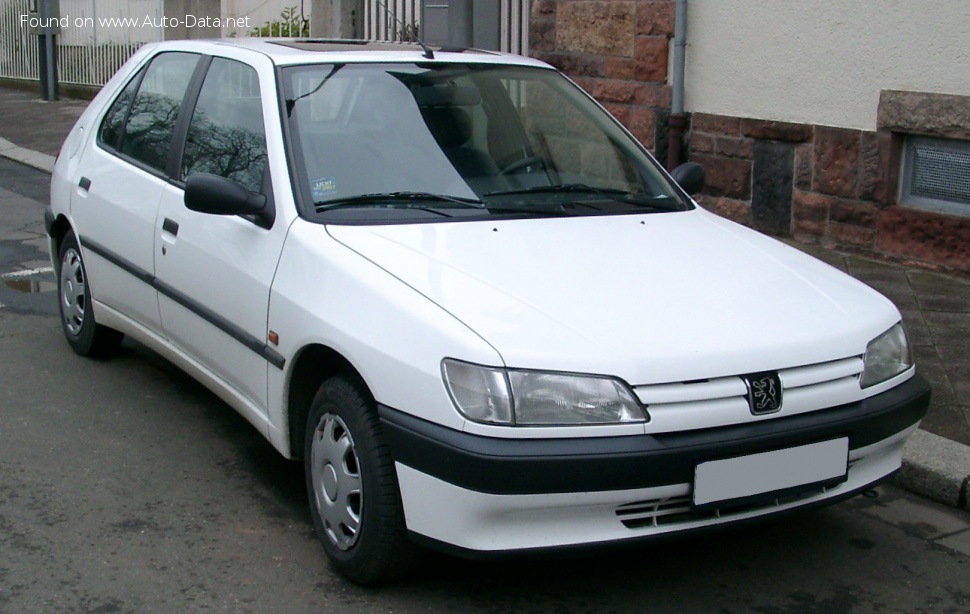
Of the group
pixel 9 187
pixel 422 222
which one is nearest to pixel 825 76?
pixel 422 222

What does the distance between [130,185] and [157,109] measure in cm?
41

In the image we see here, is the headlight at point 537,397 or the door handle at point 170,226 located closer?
the headlight at point 537,397

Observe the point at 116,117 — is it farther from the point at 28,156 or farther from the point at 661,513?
the point at 28,156

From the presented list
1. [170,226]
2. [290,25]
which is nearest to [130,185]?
[170,226]

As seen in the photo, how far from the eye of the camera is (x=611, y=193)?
4.70 metres

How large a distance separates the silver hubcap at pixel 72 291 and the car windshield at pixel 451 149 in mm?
2055

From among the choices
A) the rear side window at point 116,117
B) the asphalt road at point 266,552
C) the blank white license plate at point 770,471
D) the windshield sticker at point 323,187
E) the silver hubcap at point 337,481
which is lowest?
the asphalt road at point 266,552

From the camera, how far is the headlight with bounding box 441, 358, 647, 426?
3227 mm

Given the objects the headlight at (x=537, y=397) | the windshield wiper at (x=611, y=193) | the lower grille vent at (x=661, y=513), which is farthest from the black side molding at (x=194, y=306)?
the lower grille vent at (x=661, y=513)

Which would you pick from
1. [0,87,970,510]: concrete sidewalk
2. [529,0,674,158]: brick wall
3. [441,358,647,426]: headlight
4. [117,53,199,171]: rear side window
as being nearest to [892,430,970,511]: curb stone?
[0,87,970,510]: concrete sidewalk

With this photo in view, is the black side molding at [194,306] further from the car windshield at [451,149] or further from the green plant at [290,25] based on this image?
the green plant at [290,25]

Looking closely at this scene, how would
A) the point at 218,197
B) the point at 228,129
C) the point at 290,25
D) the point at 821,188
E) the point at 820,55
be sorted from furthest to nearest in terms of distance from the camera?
the point at 290,25 → the point at 821,188 → the point at 820,55 → the point at 228,129 → the point at 218,197

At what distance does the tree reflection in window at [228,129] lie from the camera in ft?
14.9

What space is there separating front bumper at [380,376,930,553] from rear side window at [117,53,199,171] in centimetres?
241
